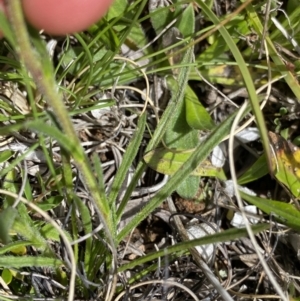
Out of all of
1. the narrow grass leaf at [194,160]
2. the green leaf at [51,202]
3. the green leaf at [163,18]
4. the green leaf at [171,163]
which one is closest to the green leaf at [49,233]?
the green leaf at [51,202]

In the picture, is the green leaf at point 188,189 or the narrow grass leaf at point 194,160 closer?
the narrow grass leaf at point 194,160

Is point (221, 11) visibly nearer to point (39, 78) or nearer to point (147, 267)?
point (147, 267)

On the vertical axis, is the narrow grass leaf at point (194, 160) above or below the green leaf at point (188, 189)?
above

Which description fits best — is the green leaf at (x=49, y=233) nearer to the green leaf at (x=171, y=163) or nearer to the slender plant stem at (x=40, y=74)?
the green leaf at (x=171, y=163)

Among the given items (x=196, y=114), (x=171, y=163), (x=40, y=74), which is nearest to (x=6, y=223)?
(x=40, y=74)

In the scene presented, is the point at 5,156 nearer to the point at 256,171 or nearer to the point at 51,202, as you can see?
the point at 51,202
